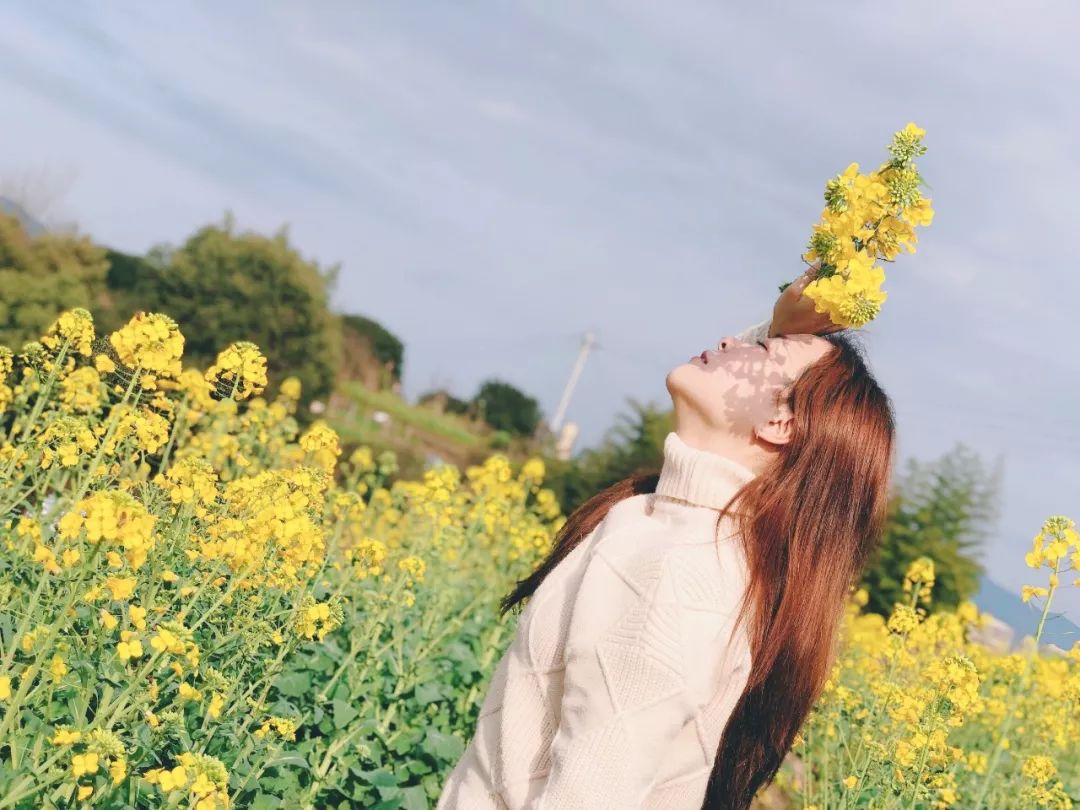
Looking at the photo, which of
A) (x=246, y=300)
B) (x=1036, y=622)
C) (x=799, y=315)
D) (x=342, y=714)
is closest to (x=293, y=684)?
(x=342, y=714)

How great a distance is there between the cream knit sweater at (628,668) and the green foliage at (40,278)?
7706 mm

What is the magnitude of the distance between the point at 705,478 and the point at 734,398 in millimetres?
179

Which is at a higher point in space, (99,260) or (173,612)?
(99,260)

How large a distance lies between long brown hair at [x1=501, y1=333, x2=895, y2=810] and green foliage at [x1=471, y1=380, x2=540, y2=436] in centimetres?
2553

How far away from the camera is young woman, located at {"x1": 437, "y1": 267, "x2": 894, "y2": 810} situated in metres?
1.88

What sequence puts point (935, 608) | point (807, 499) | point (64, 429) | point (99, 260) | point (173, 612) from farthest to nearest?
point (935, 608) → point (99, 260) → point (64, 429) → point (173, 612) → point (807, 499)

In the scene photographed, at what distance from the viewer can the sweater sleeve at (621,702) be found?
71.9 inches

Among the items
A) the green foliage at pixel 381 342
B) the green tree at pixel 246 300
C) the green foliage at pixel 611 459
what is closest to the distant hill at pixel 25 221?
the green tree at pixel 246 300

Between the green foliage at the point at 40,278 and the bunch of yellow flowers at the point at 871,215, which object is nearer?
the bunch of yellow flowers at the point at 871,215

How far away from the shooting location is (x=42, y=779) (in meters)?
2.05

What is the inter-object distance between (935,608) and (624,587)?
1221 cm

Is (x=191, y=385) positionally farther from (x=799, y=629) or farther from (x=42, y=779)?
(x=799, y=629)

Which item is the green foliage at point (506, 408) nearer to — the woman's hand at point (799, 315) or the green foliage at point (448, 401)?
the green foliage at point (448, 401)

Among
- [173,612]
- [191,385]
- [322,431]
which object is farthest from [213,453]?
[173,612]
